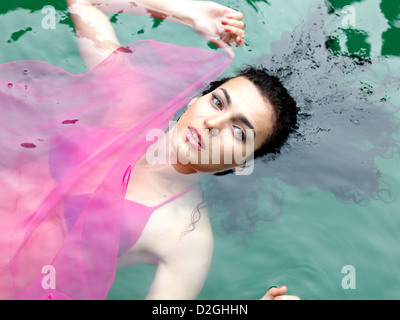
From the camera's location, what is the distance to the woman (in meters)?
2.49

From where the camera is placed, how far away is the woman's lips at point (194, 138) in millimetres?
2633

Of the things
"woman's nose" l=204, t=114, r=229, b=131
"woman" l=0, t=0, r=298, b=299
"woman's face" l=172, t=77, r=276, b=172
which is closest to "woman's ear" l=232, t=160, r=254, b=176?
"woman" l=0, t=0, r=298, b=299

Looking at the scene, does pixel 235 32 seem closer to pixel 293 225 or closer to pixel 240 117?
pixel 240 117

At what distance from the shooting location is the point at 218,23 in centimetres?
326

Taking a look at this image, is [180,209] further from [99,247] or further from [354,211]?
[354,211]

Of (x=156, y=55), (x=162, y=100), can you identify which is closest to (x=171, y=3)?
(x=156, y=55)

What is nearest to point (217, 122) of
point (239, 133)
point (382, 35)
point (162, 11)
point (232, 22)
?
point (239, 133)

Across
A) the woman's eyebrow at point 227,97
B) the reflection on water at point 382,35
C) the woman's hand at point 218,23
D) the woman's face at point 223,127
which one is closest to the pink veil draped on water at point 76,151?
the woman's hand at point 218,23

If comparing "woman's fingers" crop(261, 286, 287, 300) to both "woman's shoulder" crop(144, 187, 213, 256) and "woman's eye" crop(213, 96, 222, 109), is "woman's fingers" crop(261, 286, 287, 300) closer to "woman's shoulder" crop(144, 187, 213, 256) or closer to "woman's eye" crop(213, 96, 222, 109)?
"woman's shoulder" crop(144, 187, 213, 256)

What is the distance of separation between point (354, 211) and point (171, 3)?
2.01 meters

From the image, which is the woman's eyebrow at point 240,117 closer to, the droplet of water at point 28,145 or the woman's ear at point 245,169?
the woman's ear at point 245,169

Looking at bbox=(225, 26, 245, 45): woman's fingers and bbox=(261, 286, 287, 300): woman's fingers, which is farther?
bbox=(225, 26, 245, 45): woman's fingers

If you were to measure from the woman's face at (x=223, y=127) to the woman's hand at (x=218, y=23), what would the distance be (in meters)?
0.60

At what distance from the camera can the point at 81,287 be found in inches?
96.4
